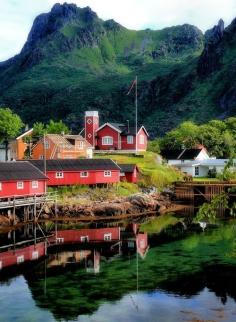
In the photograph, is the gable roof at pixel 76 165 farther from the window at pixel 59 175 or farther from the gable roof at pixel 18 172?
the gable roof at pixel 18 172

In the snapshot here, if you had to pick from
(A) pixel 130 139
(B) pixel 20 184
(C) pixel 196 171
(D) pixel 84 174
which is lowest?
(B) pixel 20 184

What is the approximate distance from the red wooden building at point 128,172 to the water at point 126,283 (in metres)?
24.5

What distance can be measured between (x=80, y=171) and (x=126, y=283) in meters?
33.0

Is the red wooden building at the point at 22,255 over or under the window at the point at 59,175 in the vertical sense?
under

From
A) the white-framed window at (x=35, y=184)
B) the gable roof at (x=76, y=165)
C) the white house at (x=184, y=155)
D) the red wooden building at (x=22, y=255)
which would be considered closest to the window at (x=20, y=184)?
the white-framed window at (x=35, y=184)

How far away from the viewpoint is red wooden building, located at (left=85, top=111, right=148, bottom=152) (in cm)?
8600

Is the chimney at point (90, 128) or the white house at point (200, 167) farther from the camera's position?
the chimney at point (90, 128)

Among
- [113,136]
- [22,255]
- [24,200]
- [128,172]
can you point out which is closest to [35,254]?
[22,255]

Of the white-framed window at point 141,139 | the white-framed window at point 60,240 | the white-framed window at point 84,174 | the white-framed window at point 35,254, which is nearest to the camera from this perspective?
the white-framed window at point 35,254

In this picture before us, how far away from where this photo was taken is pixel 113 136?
286 ft

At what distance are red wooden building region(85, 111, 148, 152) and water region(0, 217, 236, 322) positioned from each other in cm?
3963

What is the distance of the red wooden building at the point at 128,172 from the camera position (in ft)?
235

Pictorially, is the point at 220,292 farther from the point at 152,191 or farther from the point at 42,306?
the point at 152,191

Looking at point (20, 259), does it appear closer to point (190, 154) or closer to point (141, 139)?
point (141, 139)
